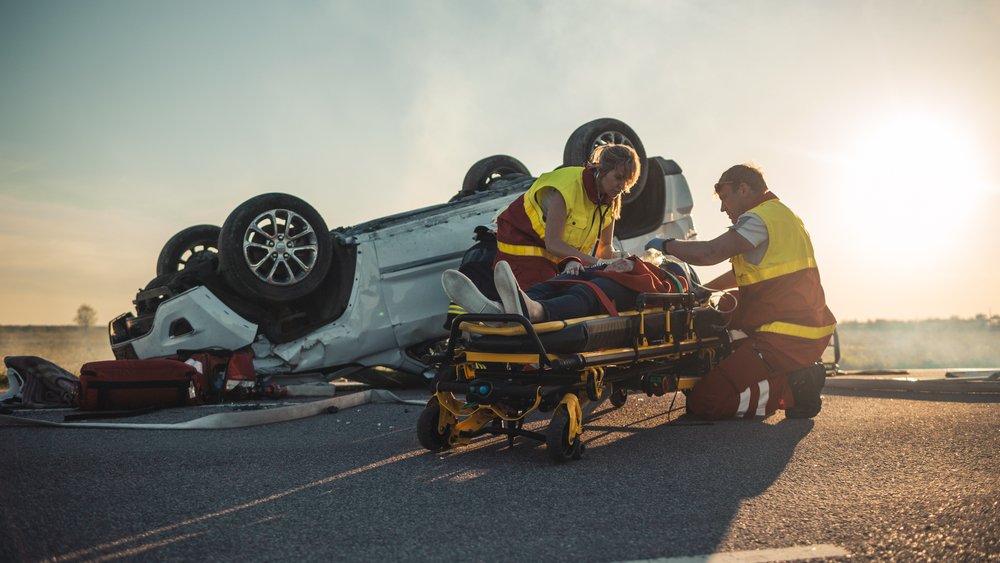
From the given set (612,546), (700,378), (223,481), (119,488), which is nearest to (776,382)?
(700,378)

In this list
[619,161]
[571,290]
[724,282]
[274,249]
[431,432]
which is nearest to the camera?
[431,432]

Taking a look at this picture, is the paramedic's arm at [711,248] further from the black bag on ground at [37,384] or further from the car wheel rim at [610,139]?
the black bag on ground at [37,384]

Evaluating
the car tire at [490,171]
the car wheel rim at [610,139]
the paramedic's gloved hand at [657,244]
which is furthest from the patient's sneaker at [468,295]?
the car tire at [490,171]

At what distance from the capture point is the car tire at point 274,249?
20.4ft

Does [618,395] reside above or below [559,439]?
above

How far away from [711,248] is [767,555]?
2.77m

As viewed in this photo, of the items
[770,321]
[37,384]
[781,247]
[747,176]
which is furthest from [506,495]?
[37,384]

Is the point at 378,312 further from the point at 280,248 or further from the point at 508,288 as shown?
the point at 508,288

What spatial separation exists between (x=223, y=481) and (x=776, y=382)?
10.7 ft

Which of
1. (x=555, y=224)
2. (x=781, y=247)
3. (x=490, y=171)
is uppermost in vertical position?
(x=490, y=171)

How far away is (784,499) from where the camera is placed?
2.84m

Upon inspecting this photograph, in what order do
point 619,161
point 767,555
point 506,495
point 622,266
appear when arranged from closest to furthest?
point 767,555 < point 506,495 < point 622,266 < point 619,161

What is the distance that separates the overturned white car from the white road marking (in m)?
4.41

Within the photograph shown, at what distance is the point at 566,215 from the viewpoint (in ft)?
15.8
